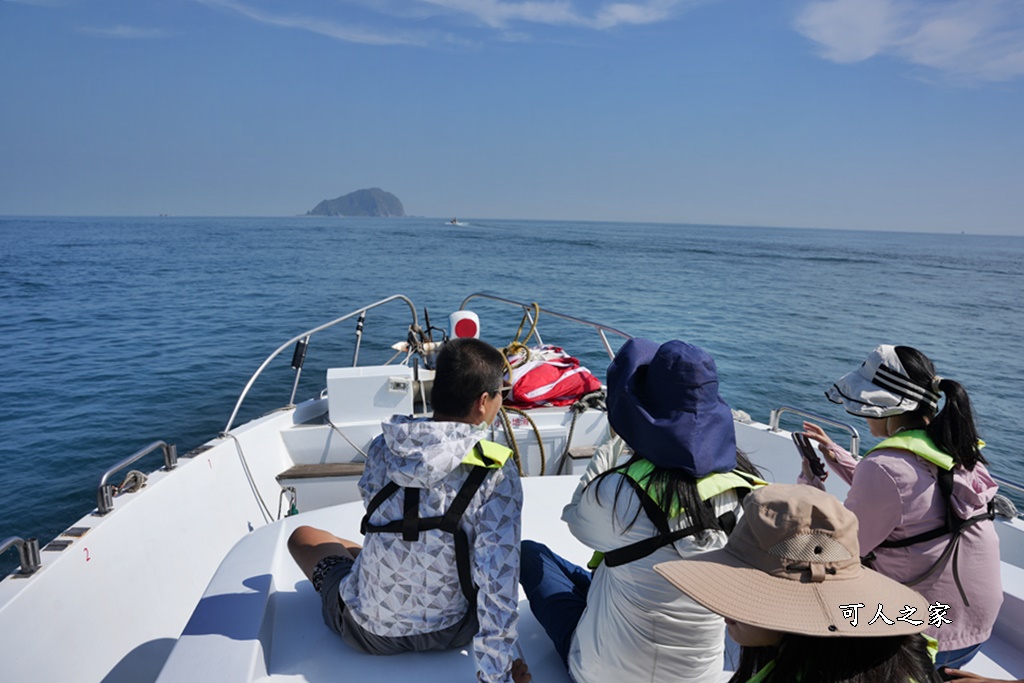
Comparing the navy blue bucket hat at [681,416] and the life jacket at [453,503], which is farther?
the life jacket at [453,503]

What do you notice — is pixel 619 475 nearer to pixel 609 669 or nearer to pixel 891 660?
pixel 609 669

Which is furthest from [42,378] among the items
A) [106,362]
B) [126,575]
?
[126,575]

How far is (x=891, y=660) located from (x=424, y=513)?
3.28 feet

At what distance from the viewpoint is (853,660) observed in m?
0.76

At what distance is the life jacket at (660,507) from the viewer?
129cm

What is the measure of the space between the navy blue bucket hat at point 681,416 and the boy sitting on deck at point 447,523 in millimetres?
339

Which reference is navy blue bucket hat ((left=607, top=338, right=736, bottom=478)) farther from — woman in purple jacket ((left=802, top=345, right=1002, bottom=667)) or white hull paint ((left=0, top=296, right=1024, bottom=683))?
white hull paint ((left=0, top=296, right=1024, bottom=683))

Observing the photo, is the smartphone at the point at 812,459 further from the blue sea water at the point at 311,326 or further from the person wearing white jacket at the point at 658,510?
the blue sea water at the point at 311,326

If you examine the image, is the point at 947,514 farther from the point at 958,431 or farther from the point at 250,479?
the point at 250,479

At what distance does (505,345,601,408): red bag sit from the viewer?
155 inches

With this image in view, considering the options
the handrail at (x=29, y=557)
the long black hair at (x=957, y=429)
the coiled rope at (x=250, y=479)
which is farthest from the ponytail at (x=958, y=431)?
the coiled rope at (x=250, y=479)

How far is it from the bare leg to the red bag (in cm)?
192

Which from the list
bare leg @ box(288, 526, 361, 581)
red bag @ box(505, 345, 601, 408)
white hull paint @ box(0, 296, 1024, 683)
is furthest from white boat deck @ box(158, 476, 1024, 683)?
red bag @ box(505, 345, 601, 408)

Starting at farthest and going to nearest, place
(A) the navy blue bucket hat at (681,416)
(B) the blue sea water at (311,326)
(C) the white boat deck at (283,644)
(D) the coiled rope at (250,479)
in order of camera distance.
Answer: (B) the blue sea water at (311,326), (D) the coiled rope at (250,479), (C) the white boat deck at (283,644), (A) the navy blue bucket hat at (681,416)
